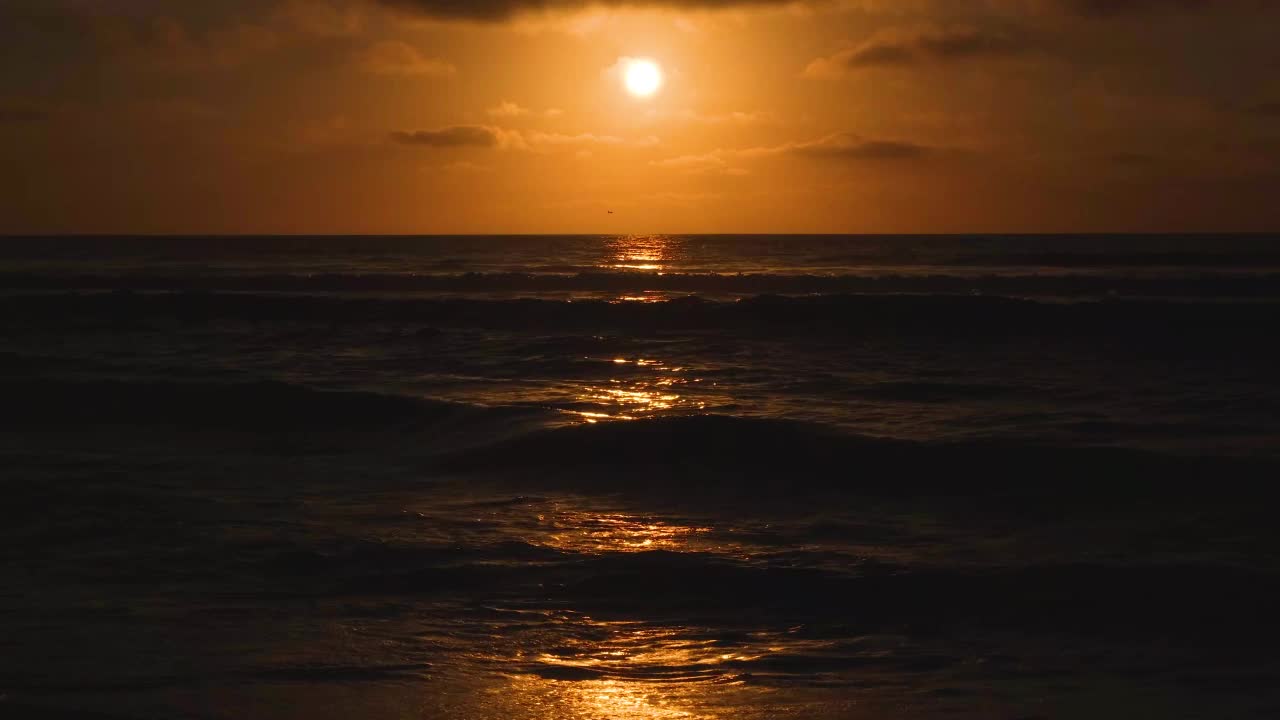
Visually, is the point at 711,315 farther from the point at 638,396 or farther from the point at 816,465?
the point at 816,465

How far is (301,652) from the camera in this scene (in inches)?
218

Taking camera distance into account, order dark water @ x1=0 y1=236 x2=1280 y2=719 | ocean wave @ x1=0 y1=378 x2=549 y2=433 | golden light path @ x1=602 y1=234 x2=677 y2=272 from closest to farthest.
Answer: dark water @ x1=0 y1=236 x2=1280 y2=719, ocean wave @ x1=0 y1=378 x2=549 y2=433, golden light path @ x1=602 y1=234 x2=677 y2=272

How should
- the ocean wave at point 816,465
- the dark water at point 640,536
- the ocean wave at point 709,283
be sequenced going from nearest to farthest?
the dark water at point 640,536 → the ocean wave at point 816,465 → the ocean wave at point 709,283

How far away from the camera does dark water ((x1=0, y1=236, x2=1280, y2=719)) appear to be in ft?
17.2

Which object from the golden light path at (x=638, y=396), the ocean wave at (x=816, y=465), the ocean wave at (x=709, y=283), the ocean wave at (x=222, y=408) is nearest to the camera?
the ocean wave at (x=816, y=465)

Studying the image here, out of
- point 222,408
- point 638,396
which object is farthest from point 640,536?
point 222,408

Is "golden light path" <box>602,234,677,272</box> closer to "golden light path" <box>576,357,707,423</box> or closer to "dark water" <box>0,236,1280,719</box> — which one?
"golden light path" <box>576,357,707,423</box>

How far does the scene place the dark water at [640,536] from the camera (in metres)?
5.23

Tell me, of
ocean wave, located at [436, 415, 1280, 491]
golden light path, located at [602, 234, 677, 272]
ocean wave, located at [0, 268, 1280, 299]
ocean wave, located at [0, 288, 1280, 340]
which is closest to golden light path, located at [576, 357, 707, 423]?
ocean wave, located at [436, 415, 1280, 491]

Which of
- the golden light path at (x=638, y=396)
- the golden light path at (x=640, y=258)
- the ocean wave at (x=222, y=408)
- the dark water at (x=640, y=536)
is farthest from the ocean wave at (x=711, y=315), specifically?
the golden light path at (x=640, y=258)

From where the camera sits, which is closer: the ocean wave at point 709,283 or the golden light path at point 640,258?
the ocean wave at point 709,283

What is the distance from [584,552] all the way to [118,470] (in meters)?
5.35

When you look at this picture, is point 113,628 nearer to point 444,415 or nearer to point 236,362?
point 444,415

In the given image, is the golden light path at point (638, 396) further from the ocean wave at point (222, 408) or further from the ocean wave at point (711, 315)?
the ocean wave at point (711, 315)
